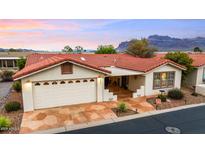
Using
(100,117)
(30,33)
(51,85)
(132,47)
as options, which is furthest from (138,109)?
(30,33)

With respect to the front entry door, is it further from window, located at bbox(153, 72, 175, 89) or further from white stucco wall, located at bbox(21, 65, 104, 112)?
white stucco wall, located at bbox(21, 65, 104, 112)

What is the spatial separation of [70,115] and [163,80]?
37.8ft

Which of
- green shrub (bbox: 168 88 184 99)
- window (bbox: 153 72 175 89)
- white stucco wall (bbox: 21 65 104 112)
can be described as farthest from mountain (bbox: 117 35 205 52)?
white stucco wall (bbox: 21 65 104 112)

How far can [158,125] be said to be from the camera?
11.8 m

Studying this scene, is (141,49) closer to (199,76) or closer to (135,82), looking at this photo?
(199,76)

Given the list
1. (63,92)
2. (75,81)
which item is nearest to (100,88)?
(75,81)

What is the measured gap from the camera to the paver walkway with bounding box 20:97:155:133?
38.7 ft

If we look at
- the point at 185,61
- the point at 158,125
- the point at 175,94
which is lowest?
the point at 158,125

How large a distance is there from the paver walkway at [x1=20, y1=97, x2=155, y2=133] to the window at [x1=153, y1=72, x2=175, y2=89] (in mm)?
3603

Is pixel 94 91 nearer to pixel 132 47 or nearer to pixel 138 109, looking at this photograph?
pixel 138 109

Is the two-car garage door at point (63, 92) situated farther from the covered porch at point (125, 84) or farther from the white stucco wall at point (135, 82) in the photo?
the white stucco wall at point (135, 82)

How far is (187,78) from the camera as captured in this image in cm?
2345

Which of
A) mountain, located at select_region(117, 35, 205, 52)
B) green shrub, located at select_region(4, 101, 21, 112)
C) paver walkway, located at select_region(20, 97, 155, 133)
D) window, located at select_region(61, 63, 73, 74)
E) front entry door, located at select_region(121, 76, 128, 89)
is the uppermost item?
mountain, located at select_region(117, 35, 205, 52)

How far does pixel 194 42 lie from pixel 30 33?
131533mm
